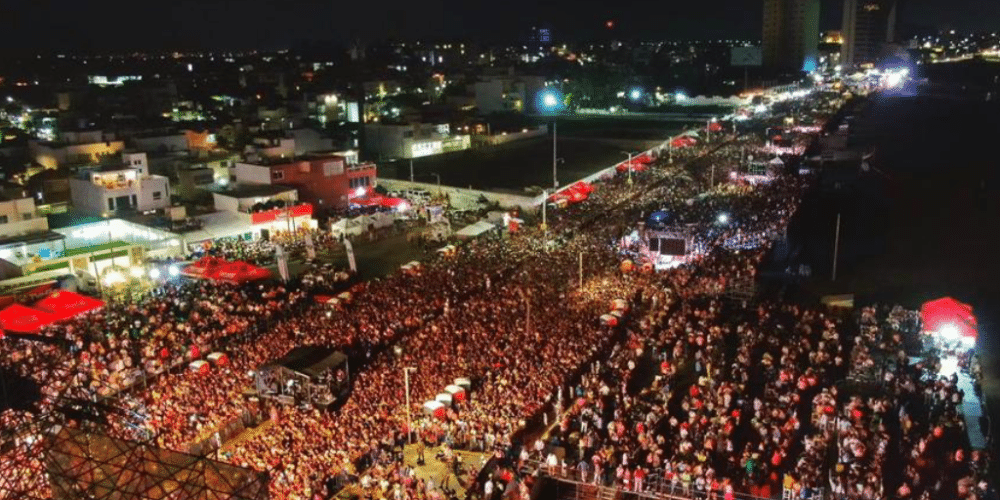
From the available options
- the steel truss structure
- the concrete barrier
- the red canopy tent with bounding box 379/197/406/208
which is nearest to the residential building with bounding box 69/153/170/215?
the red canopy tent with bounding box 379/197/406/208

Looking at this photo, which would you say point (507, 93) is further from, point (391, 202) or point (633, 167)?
point (391, 202)

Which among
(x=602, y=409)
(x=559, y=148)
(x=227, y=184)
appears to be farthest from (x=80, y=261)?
(x=559, y=148)

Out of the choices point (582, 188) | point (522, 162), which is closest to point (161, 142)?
point (522, 162)

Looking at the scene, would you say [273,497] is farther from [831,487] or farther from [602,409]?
[831,487]

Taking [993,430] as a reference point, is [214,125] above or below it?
above

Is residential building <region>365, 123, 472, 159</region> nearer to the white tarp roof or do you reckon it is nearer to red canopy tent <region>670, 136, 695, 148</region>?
red canopy tent <region>670, 136, 695, 148</region>

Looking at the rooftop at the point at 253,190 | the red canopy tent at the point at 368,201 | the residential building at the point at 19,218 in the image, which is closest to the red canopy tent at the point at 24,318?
the residential building at the point at 19,218
